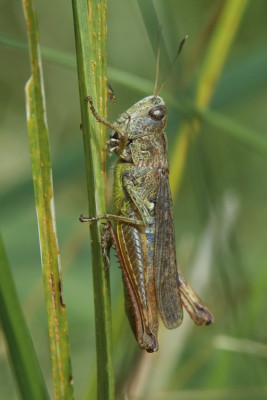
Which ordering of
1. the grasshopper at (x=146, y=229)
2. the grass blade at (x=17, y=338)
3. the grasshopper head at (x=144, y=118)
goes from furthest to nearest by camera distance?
1. the grasshopper head at (x=144, y=118)
2. the grasshopper at (x=146, y=229)
3. the grass blade at (x=17, y=338)

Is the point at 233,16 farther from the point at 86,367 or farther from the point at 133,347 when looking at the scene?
the point at 86,367

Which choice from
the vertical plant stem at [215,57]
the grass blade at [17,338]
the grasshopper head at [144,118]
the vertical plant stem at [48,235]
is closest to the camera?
the grass blade at [17,338]

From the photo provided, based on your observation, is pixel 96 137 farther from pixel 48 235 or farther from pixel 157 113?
pixel 157 113

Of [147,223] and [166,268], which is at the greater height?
[147,223]

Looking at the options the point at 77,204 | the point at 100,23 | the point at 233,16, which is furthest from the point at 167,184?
the point at 77,204

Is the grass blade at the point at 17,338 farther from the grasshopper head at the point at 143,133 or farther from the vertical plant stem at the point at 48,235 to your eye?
the grasshopper head at the point at 143,133

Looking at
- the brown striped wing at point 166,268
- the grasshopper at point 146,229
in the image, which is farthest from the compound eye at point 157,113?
the brown striped wing at point 166,268

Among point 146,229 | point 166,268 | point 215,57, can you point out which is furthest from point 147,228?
point 215,57
